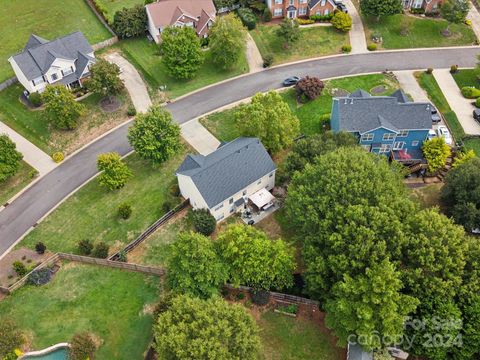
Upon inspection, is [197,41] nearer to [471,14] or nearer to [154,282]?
[154,282]

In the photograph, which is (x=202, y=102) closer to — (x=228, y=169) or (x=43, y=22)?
(x=228, y=169)

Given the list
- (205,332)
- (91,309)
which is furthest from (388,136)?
(91,309)

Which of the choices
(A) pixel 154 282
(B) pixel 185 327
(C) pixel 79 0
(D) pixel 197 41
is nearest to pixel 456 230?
(B) pixel 185 327

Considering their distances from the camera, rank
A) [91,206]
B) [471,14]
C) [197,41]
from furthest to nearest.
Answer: [471,14]
[197,41]
[91,206]

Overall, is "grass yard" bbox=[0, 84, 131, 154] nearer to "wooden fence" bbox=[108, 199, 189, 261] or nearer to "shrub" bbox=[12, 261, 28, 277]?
"shrub" bbox=[12, 261, 28, 277]

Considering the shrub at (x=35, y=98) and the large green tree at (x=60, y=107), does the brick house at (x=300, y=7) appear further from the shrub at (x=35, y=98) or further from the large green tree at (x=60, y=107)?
the shrub at (x=35, y=98)
